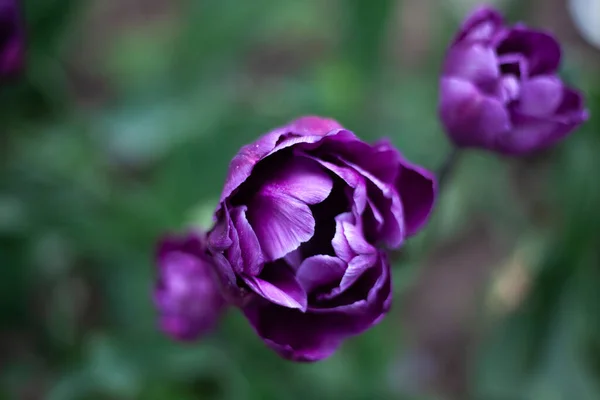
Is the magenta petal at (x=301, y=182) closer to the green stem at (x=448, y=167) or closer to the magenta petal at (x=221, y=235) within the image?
the magenta petal at (x=221, y=235)

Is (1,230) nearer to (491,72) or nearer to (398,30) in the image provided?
(491,72)

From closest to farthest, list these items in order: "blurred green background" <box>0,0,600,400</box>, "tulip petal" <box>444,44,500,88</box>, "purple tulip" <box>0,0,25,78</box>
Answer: "tulip petal" <box>444,44,500,88</box> < "purple tulip" <box>0,0,25,78</box> < "blurred green background" <box>0,0,600,400</box>

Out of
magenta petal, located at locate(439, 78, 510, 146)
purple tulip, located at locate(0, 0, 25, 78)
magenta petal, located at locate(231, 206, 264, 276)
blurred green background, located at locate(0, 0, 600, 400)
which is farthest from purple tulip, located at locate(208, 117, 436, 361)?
purple tulip, located at locate(0, 0, 25, 78)

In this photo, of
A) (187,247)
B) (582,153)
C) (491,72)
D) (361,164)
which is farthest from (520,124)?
(582,153)

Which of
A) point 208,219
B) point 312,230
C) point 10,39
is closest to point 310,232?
point 312,230

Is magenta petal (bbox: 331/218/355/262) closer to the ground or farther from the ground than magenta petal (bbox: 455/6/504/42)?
closer to the ground

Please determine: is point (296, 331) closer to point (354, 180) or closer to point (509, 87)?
point (354, 180)

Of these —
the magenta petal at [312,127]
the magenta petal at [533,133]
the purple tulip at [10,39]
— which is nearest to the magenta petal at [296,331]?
the magenta petal at [312,127]

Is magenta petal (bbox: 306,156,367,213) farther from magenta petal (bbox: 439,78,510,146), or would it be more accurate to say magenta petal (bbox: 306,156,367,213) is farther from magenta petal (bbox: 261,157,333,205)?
A: magenta petal (bbox: 439,78,510,146)
